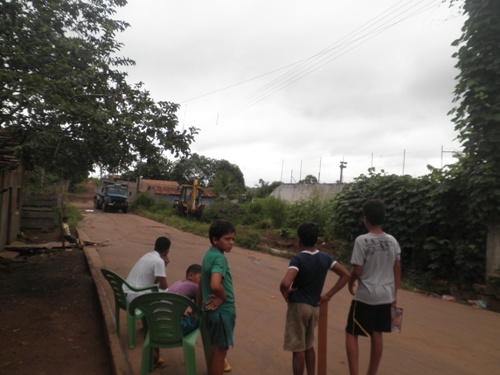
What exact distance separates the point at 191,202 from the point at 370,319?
24311mm

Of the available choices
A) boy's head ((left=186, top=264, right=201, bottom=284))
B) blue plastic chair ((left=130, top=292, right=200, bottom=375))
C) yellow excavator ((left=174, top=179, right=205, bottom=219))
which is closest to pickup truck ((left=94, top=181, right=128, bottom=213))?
yellow excavator ((left=174, top=179, right=205, bottom=219))

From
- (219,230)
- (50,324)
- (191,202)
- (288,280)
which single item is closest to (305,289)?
(288,280)

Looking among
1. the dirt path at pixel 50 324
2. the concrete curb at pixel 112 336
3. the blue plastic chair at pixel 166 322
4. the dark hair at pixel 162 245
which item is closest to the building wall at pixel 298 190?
the dirt path at pixel 50 324

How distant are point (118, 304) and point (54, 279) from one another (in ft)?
16.2

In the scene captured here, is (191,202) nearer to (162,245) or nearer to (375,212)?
(162,245)

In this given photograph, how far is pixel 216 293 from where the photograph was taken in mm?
3172

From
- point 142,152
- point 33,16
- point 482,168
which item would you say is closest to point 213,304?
point 142,152

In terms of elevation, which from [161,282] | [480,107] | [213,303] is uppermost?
[480,107]

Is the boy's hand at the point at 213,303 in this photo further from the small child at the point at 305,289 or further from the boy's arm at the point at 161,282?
the boy's arm at the point at 161,282

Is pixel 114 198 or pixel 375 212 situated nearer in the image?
pixel 375 212

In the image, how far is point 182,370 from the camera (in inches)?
167

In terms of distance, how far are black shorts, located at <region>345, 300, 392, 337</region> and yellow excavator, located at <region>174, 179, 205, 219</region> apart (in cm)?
2347

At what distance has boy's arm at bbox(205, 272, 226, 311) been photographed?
3127mm

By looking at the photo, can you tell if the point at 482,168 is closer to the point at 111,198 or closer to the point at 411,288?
the point at 411,288
